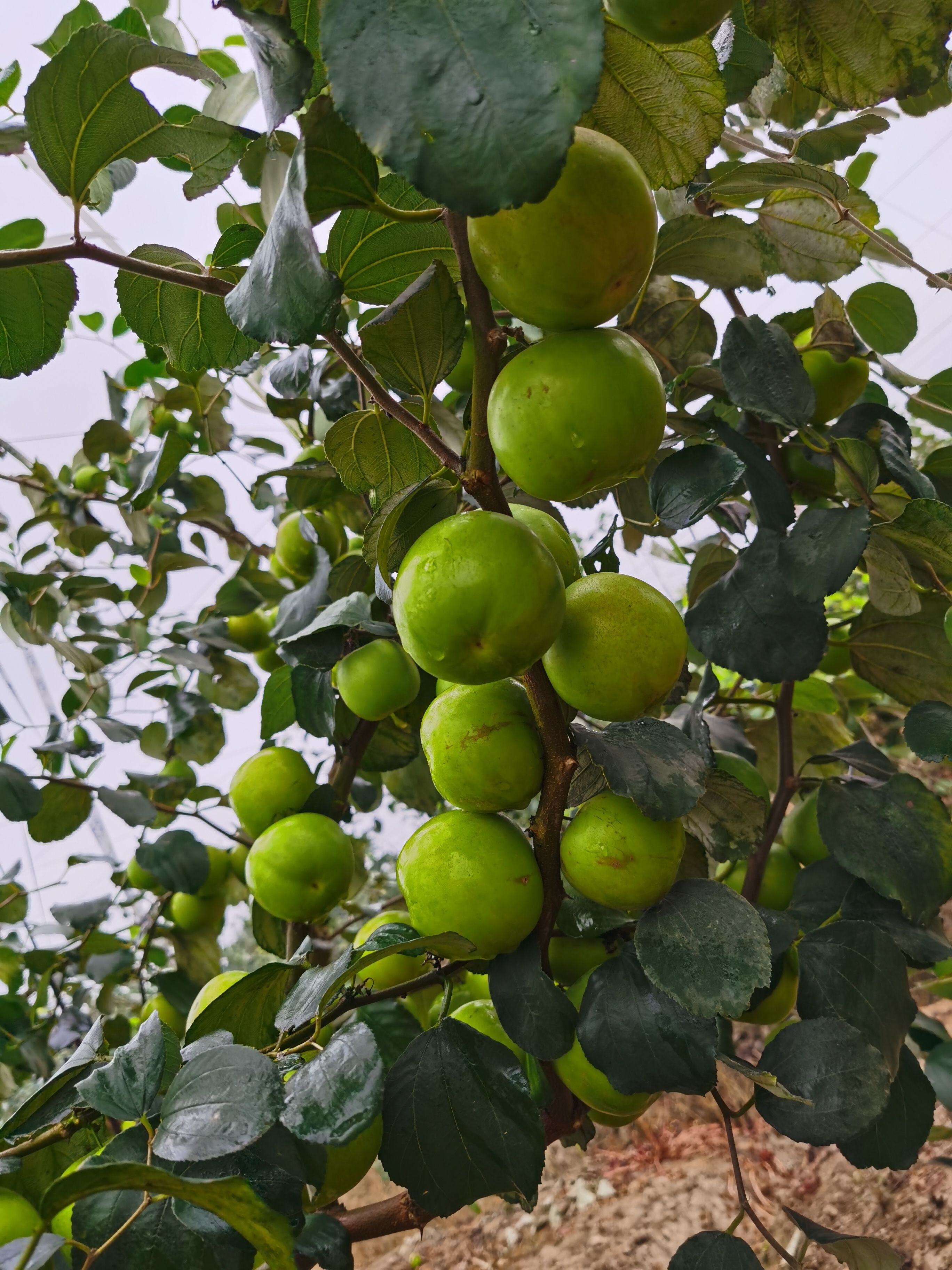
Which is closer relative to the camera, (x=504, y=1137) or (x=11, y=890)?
(x=504, y=1137)

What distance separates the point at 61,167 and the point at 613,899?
1.80 feet

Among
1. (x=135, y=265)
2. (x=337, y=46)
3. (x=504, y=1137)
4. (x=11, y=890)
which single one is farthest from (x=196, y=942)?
(x=337, y=46)

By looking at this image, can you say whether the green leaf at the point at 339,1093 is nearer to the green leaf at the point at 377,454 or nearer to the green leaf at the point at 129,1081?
the green leaf at the point at 129,1081

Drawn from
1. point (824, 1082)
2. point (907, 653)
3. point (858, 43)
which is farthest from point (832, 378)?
point (824, 1082)

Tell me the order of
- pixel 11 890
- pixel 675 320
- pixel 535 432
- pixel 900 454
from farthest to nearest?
pixel 11 890, pixel 675 320, pixel 900 454, pixel 535 432

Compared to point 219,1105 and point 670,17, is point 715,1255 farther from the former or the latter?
point 670,17

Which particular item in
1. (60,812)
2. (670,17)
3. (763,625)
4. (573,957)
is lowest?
(60,812)

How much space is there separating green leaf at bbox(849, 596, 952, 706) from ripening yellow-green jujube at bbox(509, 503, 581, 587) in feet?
1.28

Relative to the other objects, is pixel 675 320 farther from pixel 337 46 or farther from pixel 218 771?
pixel 218 771

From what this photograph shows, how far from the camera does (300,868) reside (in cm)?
79

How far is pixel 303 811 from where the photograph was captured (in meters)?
0.87

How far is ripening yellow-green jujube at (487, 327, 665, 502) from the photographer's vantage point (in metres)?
0.41

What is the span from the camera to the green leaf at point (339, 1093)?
0.41 m

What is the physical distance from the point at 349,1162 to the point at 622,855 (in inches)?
11.3
